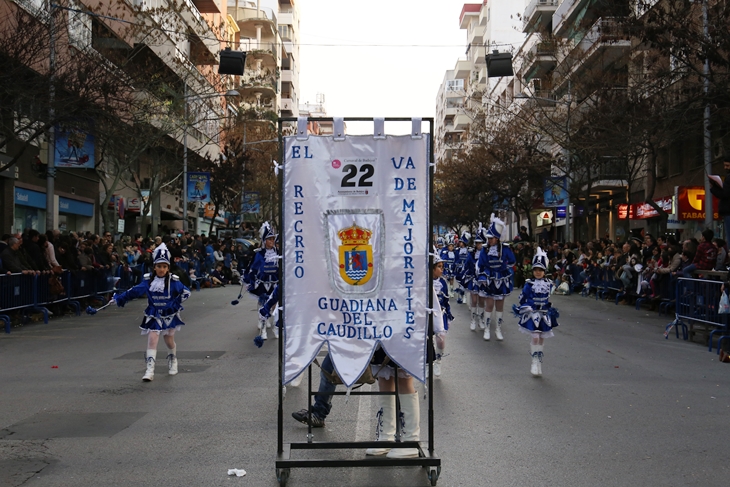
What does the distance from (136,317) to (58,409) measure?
35.9 feet

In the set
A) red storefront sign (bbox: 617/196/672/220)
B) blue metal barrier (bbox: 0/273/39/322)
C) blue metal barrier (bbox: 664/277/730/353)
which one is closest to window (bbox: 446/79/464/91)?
red storefront sign (bbox: 617/196/672/220)

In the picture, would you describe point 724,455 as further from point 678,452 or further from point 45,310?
point 45,310

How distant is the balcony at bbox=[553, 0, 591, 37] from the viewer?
145 ft

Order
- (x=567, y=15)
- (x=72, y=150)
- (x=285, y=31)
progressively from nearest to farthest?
1. (x=72, y=150)
2. (x=567, y=15)
3. (x=285, y=31)

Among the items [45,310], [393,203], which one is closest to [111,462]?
[393,203]

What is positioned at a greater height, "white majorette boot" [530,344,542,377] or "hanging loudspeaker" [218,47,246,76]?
"hanging loudspeaker" [218,47,246,76]

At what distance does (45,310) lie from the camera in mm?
17344

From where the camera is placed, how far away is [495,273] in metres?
14.7

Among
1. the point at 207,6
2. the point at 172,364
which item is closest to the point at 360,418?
the point at 172,364

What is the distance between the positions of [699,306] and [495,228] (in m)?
3.80

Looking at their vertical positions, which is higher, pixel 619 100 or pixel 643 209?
pixel 619 100

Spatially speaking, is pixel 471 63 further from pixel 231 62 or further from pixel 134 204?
pixel 231 62

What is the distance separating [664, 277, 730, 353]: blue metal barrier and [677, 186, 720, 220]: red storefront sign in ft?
32.3

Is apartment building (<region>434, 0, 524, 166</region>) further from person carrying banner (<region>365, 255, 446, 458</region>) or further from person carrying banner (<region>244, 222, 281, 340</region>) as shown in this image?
person carrying banner (<region>365, 255, 446, 458</region>)
